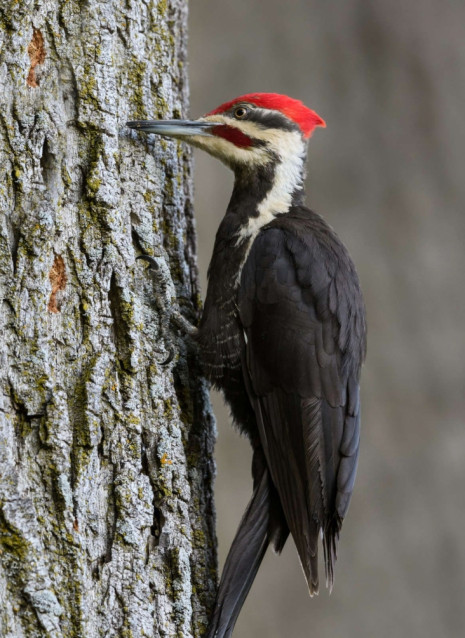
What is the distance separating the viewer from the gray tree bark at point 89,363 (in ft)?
5.43

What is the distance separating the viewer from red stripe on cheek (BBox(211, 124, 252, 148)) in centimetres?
252

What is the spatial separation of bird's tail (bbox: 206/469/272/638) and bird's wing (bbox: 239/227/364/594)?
2.9 inches

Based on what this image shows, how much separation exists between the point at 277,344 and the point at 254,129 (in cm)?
72

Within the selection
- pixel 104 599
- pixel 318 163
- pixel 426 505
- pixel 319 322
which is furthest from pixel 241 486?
pixel 104 599

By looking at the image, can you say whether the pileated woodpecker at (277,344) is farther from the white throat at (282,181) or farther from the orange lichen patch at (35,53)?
the orange lichen patch at (35,53)

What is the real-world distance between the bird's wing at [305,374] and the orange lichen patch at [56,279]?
0.63 m

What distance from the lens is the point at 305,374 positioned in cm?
223

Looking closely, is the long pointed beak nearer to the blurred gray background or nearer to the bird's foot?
the bird's foot

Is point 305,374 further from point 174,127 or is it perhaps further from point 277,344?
point 174,127

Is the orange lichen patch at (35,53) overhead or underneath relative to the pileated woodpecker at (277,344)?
overhead

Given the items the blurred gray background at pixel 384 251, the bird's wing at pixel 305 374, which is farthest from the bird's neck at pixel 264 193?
the blurred gray background at pixel 384 251

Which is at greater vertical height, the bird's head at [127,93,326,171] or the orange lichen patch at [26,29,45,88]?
the bird's head at [127,93,326,171]

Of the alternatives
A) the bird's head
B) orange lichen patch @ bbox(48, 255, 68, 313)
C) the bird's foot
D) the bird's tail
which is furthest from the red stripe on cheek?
the bird's tail

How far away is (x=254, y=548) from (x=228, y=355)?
0.53m
